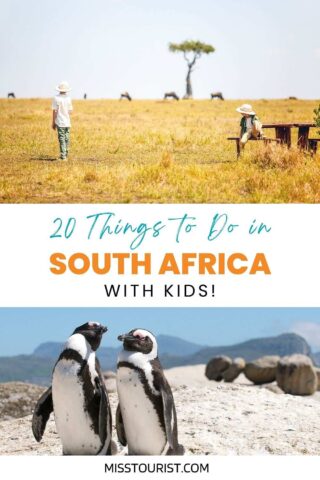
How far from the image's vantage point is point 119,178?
8.35m

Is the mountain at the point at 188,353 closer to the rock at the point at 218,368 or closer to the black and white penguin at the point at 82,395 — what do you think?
the rock at the point at 218,368

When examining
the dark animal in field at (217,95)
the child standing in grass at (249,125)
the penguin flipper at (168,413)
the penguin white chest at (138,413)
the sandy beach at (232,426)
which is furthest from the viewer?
the dark animal in field at (217,95)

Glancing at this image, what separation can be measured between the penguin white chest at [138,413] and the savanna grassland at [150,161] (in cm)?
227

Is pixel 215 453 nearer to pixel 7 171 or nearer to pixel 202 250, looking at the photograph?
pixel 202 250

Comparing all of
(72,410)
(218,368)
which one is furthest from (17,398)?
(218,368)

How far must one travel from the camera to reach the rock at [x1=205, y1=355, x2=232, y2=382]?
11289mm

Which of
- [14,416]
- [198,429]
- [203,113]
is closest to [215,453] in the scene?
[198,429]

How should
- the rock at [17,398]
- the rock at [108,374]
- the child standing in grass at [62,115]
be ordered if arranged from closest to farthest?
the rock at [17,398] → the child standing in grass at [62,115] → the rock at [108,374]

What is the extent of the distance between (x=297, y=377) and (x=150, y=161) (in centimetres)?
325

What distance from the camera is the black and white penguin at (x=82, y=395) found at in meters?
6.15

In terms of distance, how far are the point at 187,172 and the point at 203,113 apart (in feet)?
7.22

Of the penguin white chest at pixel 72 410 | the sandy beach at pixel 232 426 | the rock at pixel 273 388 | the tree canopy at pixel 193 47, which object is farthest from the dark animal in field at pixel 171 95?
the penguin white chest at pixel 72 410

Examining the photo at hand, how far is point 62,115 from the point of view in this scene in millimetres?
8930

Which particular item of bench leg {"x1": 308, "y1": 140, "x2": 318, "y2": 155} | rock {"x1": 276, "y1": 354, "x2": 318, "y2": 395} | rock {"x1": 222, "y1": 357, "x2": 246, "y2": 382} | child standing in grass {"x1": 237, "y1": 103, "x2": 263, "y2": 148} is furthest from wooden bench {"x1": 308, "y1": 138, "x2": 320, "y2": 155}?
rock {"x1": 222, "y1": 357, "x2": 246, "y2": 382}
